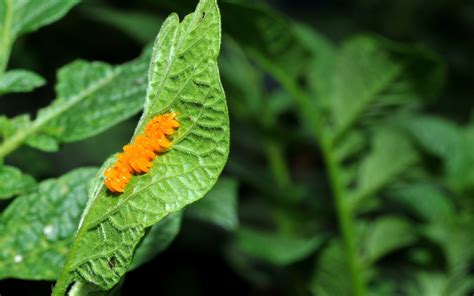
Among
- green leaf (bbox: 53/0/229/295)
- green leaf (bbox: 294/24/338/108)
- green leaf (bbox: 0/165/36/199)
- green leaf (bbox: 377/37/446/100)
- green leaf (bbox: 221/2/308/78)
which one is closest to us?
green leaf (bbox: 53/0/229/295)

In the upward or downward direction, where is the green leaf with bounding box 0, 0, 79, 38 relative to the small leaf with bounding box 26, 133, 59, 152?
upward

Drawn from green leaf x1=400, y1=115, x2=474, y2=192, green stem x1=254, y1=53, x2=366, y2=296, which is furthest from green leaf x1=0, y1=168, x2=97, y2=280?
green leaf x1=400, y1=115, x2=474, y2=192

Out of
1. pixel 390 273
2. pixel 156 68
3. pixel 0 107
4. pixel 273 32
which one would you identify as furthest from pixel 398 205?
pixel 156 68

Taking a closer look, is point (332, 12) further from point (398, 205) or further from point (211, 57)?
point (211, 57)

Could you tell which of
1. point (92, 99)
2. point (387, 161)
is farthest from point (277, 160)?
point (92, 99)

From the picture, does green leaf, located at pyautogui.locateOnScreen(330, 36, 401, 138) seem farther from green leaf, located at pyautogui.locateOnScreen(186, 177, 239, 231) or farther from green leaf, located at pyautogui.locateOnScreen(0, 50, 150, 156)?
green leaf, located at pyautogui.locateOnScreen(0, 50, 150, 156)

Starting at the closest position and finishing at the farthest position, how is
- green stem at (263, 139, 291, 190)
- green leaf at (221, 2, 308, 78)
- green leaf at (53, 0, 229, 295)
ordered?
1. green leaf at (53, 0, 229, 295)
2. green leaf at (221, 2, 308, 78)
3. green stem at (263, 139, 291, 190)
